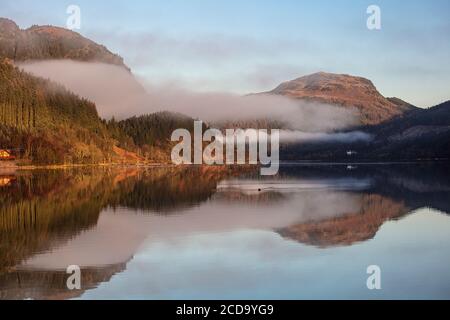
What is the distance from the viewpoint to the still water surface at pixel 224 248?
64.7ft

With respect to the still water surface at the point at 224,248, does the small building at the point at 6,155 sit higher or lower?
higher

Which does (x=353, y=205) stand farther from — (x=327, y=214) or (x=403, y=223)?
(x=403, y=223)

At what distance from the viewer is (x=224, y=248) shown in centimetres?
2781

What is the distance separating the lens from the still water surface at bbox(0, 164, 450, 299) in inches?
776

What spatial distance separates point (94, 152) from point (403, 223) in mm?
166942

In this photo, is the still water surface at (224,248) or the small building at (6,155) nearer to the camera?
the still water surface at (224,248)

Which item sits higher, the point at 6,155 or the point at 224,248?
the point at 6,155

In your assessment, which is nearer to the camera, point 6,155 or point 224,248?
point 224,248

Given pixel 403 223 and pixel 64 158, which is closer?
pixel 403 223
